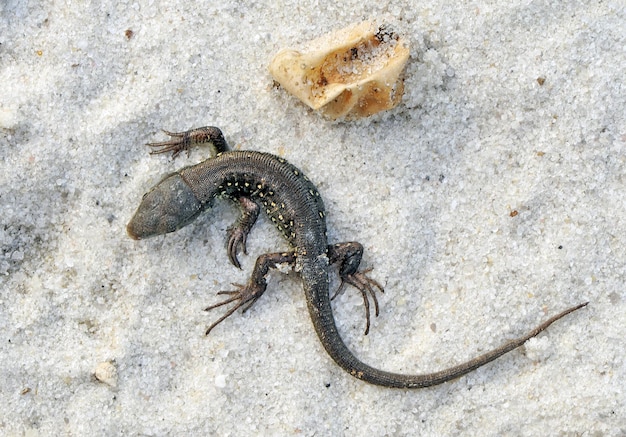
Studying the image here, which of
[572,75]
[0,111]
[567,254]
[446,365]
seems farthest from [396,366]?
[0,111]

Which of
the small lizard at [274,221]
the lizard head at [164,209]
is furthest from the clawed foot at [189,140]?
the lizard head at [164,209]

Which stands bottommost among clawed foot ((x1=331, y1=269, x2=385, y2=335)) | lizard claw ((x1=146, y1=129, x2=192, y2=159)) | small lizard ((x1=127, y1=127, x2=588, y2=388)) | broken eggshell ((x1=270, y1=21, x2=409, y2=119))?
clawed foot ((x1=331, y1=269, x2=385, y2=335))

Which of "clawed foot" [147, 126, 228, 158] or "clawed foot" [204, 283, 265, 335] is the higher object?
"clawed foot" [147, 126, 228, 158]

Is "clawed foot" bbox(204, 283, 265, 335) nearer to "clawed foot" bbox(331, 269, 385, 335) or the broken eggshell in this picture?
"clawed foot" bbox(331, 269, 385, 335)

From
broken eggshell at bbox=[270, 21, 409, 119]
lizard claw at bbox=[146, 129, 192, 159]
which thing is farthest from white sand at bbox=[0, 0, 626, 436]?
broken eggshell at bbox=[270, 21, 409, 119]

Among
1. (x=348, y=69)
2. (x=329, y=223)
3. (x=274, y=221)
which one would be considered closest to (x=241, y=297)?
(x=274, y=221)

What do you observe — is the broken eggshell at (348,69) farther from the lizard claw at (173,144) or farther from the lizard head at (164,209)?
the lizard head at (164,209)
